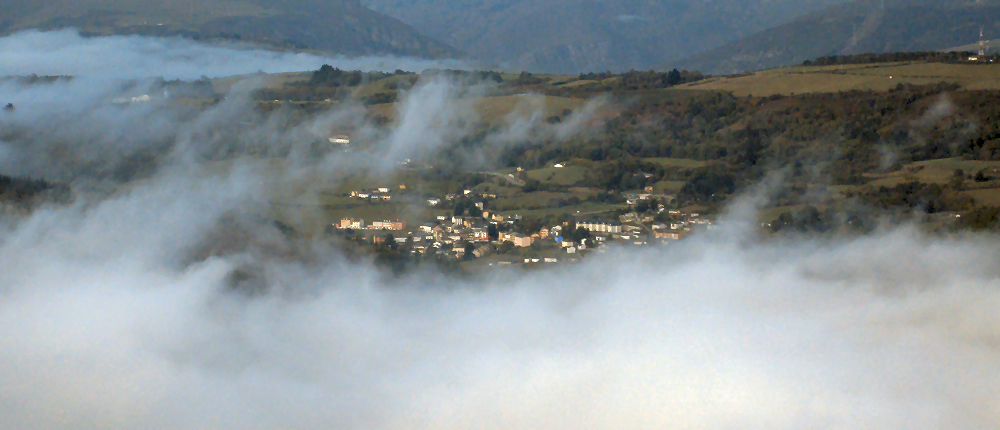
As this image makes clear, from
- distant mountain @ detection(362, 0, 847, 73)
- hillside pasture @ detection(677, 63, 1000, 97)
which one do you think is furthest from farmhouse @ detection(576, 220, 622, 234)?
distant mountain @ detection(362, 0, 847, 73)

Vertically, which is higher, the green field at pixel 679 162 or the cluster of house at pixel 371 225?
the green field at pixel 679 162

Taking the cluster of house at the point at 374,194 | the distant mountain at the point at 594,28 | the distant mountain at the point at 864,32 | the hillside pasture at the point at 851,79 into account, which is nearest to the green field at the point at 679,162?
the hillside pasture at the point at 851,79

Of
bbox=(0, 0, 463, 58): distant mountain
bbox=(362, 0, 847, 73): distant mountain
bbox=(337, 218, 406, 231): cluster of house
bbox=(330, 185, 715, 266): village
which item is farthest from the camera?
bbox=(362, 0, 847, 73): distant mountain

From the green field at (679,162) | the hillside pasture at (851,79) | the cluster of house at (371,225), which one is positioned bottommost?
the cluster of house at (371,225)

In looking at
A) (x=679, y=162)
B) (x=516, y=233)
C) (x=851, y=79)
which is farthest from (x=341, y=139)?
(x=851, y=79)

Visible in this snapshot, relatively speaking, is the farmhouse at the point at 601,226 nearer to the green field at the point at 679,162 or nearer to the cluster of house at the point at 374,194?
the cluster of house at the point at 374,194

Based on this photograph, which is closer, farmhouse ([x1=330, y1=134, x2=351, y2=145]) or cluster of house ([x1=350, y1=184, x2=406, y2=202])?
cluster of house ([x1=350, y1=184, x2=406, y2=202])

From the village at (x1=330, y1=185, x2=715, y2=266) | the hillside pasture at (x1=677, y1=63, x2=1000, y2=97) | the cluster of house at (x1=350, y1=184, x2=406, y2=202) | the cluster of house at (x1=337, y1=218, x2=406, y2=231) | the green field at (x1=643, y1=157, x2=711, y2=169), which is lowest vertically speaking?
the village at (x1=330, y1=185, x2=715, y2=266)

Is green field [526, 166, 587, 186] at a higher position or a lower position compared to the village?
higher

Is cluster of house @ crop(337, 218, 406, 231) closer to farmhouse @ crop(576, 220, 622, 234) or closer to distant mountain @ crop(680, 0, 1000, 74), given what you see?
farmhouse @ crop(576, 220, 622, 234)
